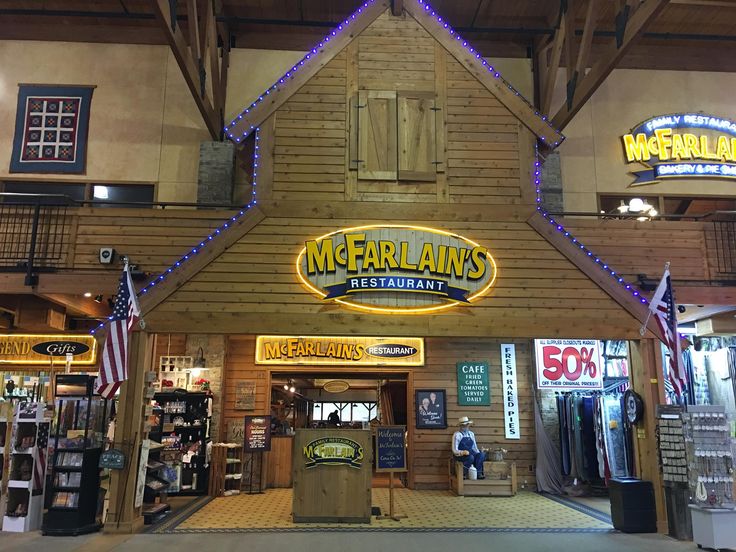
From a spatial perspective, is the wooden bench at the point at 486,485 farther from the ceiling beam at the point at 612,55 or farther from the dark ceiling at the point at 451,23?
the dark ceiling at the point at 451,23

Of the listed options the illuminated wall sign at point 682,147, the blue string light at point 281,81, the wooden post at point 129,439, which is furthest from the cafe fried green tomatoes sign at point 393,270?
the illuminated wall sign at point 682,147

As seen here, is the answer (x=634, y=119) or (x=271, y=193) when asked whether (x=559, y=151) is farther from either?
(x=271, y=193)

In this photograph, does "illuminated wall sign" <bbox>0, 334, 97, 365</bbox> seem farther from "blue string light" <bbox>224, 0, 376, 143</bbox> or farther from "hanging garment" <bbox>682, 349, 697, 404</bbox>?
"hanging garment" <bbox>682, 349, 697, 404</bbox>

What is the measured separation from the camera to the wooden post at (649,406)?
786 cm

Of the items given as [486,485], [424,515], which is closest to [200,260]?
[424,515]

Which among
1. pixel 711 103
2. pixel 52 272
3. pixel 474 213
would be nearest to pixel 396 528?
pixel 474 213

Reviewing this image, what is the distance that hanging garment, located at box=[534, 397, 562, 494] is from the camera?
11.2 metres

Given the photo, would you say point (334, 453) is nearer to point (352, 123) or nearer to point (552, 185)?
point (352, 123)

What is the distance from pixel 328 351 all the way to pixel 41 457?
17.1 feet

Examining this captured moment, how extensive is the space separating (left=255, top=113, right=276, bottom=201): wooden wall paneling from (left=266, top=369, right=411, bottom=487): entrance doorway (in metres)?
3.81

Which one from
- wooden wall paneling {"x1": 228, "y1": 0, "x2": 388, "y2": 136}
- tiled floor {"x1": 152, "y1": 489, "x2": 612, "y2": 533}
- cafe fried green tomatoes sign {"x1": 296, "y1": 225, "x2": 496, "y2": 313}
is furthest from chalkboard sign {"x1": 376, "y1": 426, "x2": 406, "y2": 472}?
wooden wall paneling {"x1": 228, "y1": 0, "x2": 388, "y2": 136}

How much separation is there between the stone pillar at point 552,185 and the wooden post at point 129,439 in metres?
8.14

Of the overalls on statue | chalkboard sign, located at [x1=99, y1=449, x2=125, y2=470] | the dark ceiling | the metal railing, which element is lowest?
the overalls on statue

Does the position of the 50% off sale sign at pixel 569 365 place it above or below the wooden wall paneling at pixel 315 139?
below
